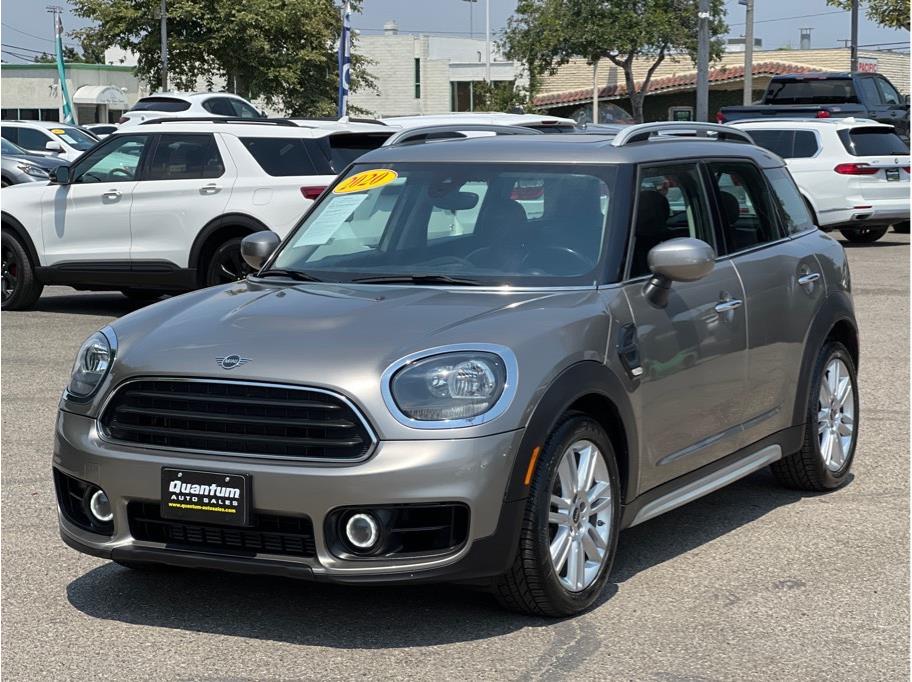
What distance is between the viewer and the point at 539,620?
5.11 metres

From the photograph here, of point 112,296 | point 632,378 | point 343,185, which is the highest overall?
point 343,185

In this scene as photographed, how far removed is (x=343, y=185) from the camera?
6.59m

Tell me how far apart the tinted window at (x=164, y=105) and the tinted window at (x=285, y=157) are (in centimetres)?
1513

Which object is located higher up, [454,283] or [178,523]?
[454,283]

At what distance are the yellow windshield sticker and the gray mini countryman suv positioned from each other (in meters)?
0.02

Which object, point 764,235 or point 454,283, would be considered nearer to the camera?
point 454,283

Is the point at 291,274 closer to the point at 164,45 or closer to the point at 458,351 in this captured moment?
the point at 458,351

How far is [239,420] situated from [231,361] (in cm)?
21

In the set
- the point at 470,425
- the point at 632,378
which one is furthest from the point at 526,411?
the point at 632,378

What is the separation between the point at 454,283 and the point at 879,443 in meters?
3.52

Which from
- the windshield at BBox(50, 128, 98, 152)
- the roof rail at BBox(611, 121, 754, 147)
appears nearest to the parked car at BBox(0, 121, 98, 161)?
the windshield at BBox(50, 128, 98, 152)

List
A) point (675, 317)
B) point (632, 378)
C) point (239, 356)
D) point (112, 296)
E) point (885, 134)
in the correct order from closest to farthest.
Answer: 1. point (239, 356)
2. point (632, 378)
3. point (675, 317)
4. point (112, 296)
5. point (885, 134)

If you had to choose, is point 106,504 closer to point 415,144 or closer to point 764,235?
point 415,144

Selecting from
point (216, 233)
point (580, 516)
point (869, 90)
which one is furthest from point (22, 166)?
point (580, 516)
